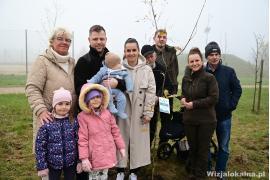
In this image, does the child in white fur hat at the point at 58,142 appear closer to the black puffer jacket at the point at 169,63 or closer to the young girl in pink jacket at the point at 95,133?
the young girl in pink jacket at the point at 95,133

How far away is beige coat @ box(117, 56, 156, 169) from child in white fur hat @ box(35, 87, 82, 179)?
762 millimetres

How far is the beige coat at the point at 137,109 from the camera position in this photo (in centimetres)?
367

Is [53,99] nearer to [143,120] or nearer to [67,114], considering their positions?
[67,114]

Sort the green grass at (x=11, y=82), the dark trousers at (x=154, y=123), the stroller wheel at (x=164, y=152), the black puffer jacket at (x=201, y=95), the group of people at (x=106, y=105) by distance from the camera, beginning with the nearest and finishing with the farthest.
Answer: the group of people at (x=106, y=105), the black puffer jacket at (x=201, y=95), the dark trousers at (x=154, y=123), the stroller wheel at (x=164, y=152), the green grass at (x=11, y=82)

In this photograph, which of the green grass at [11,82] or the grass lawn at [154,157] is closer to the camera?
the grass lawn at [154,157]

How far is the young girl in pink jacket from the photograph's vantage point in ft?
10.2

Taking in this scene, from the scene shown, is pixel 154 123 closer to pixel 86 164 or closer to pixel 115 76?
A: pixel 115 76

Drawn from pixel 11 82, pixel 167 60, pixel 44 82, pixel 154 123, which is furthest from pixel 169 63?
pixel 11 82

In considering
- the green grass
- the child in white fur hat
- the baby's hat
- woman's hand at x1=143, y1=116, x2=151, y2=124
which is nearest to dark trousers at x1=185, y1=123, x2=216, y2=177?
woman's hand at x1=143, y1=116, x2=151, y2=124

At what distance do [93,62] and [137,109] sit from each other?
2.50 feet

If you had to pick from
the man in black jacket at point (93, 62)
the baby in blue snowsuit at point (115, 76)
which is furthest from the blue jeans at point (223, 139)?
the man in black jacket at point (93, 62)

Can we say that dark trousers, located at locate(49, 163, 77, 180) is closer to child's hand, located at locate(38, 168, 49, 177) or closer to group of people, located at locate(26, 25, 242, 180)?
group of people, located at locate(26, 25, 242, 180)

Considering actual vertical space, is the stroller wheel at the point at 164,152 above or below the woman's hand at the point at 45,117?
below

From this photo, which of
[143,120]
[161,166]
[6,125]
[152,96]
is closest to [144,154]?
[143,120]
